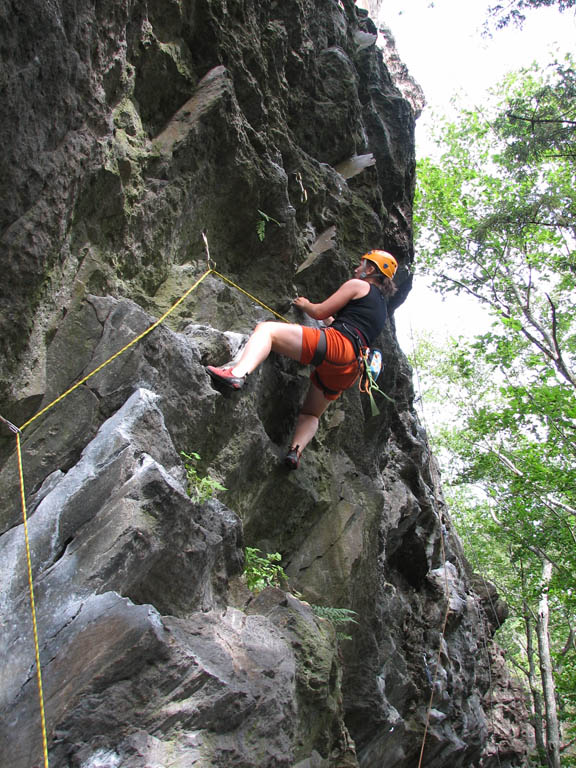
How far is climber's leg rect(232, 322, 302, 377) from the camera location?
191 inches

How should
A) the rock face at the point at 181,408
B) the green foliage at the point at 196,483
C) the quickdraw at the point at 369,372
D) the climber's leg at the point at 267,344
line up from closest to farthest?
the rock face at the point at 181,408 < the green foliage at the point at 196,483 < the climber's leg at the point at 267,344 < the quickdraw at the point at 369,372

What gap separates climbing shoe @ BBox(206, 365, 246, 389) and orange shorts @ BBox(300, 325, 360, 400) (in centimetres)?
98

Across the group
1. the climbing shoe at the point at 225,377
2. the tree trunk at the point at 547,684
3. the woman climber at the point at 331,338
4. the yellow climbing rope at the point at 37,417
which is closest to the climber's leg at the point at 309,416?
the woman climber at the point at 331,338

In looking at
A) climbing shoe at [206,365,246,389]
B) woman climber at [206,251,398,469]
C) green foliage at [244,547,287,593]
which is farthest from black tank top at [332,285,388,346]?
green foliage at [244,547,287,593]

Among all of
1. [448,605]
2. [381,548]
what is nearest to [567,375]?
[448,605]

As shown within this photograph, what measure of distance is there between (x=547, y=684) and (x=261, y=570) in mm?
13458

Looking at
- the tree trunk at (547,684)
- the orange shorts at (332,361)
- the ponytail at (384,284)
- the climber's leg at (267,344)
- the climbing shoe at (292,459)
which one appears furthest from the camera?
the tree trunk at (547,684)

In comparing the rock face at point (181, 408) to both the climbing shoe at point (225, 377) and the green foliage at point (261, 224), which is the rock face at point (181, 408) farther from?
the climbing shoe at point (225, 377)

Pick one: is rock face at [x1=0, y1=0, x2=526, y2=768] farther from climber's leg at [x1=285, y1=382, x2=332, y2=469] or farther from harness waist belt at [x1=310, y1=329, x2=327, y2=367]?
harness waist belt at [x1=310, y1=329, x2=327, y2=367]

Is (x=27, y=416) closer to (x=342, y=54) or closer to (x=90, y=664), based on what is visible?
(x=90, y=664)

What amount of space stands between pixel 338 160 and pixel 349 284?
295cm

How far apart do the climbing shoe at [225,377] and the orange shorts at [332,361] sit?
98 centimetres

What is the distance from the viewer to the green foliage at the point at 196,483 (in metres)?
4.16

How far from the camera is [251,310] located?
5941 mm
